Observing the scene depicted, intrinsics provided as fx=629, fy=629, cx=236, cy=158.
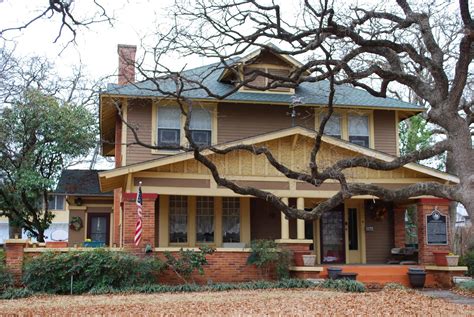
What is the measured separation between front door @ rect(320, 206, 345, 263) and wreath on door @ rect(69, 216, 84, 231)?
11.4m

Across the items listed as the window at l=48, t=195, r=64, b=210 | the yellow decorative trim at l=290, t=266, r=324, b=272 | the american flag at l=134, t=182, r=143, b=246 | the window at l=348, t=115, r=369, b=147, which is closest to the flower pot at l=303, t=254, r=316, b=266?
the yellow decorative trim at l=290, t=266, r=324, b=272

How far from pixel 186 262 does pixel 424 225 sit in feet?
25.2

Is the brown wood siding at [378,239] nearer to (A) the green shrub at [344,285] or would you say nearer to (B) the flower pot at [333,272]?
(B) the flower pot at [333,272]

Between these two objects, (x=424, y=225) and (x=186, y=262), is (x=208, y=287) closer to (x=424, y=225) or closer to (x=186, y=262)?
(x=186, y=262)

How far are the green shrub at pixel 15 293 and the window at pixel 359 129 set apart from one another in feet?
39.8

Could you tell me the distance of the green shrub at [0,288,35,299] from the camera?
50.5ft

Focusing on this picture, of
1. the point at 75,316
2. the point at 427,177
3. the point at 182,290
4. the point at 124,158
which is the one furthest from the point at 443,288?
the point at 75,316

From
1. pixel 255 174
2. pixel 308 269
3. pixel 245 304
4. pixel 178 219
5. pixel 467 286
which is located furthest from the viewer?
pixel 178 219

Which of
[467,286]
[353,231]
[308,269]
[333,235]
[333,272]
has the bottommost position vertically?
[467,286]

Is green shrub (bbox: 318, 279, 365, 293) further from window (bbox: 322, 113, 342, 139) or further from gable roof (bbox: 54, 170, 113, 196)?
gable roof (bbox: 54, 170, 113, 196)

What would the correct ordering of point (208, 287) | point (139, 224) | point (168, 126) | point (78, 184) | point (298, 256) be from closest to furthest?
1. point (208, 287)
2. point (139, 224)
3. point (298, 256)
4. point (168, 126)
5. point (78, 184)

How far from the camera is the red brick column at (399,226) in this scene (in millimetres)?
22102

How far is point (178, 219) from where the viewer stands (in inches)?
810

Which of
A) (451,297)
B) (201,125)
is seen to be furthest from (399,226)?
(201,125)
